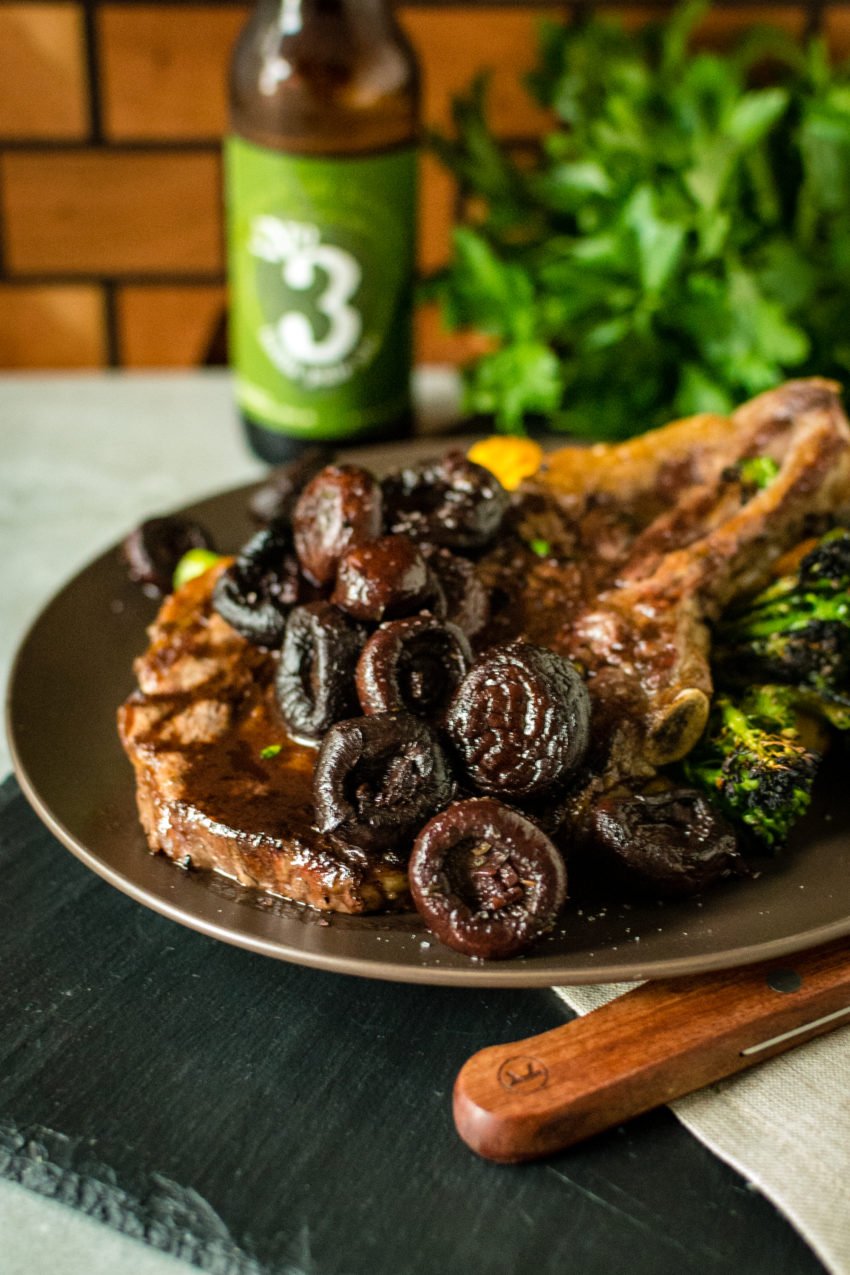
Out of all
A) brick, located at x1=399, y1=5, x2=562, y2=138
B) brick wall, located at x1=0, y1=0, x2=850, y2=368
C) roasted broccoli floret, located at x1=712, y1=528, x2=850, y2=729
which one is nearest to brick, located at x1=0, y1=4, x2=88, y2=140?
brick wall, located at x1=0, y1=0, x2=850, y2=368

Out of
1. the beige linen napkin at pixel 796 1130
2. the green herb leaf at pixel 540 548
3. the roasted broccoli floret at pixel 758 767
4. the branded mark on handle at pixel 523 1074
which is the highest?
the green herb leaf at pixel 540 548

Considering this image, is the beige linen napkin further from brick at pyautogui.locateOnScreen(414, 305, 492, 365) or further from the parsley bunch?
brick at pyautogui.locateOnScreen(414, 305, 492, 365)

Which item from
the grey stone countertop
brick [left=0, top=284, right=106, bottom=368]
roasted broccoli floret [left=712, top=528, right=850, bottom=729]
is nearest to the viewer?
roasted broccoli floret [left=712, top=528, right=850, bottom=729]

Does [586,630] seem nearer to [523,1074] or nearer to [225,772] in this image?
[225,772]

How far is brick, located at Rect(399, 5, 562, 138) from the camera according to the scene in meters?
3.69

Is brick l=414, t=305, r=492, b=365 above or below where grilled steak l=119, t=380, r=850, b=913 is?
below

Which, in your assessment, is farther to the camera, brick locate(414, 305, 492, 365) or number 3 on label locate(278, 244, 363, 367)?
brick locate(414, 305, 492, 365)

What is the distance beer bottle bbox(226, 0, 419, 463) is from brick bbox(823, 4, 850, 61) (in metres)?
1.45

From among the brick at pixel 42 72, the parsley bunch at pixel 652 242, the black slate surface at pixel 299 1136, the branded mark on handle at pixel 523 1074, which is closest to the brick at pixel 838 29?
the parsley bunch at pixel 652 242

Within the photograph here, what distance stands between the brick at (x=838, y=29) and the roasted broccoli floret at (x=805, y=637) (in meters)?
2.19

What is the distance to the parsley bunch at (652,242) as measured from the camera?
3.00 m

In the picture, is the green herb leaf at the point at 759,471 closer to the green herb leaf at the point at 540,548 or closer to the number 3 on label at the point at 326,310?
the green herb leaf at the point at 540,548

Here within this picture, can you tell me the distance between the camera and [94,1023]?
1760mm

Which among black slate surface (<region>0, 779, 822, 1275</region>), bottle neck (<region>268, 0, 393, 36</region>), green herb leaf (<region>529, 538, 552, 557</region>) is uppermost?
bottle neck (<region>268, 0, 393, 36</region>)
